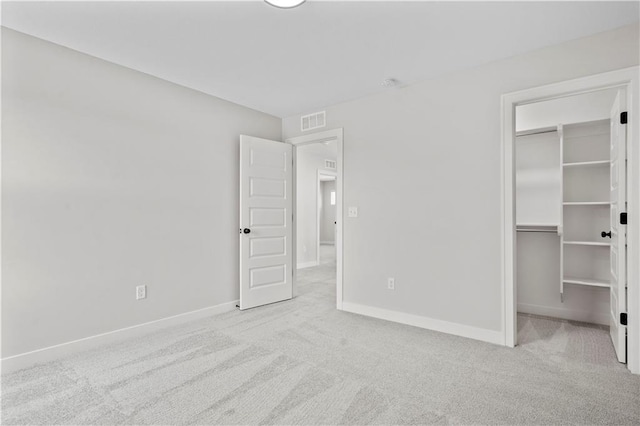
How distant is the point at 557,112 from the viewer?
3572 mm

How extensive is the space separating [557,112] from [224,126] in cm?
375

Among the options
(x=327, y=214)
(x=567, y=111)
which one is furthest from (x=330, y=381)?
(x=327, y=214)

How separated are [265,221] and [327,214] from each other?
25.9 ft

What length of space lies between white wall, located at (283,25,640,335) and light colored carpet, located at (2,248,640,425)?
494 mm

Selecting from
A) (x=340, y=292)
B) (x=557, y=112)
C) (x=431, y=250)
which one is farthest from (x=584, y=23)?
(x=340, y=292)

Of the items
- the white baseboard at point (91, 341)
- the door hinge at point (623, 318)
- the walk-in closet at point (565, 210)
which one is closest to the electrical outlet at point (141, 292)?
the white baseboard at point (91, 341)

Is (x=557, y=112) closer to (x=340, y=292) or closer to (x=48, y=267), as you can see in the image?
(x=340, y=292)

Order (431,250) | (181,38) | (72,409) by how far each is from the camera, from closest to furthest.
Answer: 1. (72,409)
2. (181,38)
3. (431,250)

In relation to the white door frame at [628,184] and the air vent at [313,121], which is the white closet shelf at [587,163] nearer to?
the white door frame at [628,184]

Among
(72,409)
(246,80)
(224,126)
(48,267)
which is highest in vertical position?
(246,80)

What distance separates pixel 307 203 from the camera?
280 inches

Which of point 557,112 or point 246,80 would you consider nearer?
point 246,80

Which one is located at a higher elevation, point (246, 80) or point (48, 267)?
point (246, 80)

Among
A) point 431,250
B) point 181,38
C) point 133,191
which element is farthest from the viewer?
point 431,250
